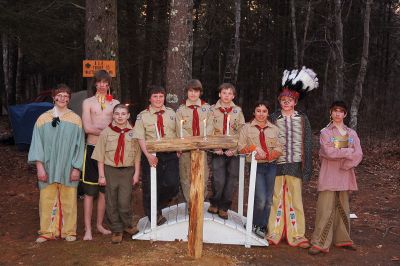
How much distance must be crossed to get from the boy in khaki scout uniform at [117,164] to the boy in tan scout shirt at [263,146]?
1.46 meters

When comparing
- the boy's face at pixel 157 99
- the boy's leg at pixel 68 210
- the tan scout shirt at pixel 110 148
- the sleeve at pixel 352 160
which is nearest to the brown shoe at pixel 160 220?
the tan scout shirt at pixel 110 148

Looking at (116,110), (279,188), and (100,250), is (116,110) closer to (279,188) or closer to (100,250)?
(100,250)

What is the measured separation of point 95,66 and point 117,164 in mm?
2398

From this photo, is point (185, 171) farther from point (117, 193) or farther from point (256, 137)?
point (256, 137)

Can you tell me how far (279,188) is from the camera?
6.27 metres

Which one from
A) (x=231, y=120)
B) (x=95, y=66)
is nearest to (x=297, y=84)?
(x=231, y=120)

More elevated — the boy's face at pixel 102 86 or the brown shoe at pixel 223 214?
the boy's face at pixel 102 86

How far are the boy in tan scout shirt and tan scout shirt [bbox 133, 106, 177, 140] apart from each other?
96cm

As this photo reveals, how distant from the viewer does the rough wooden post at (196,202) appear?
5355mm

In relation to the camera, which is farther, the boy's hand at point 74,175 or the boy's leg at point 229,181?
the boy's leg at point 229,181

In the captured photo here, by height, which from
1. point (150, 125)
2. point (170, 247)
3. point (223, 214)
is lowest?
point (170, 247)

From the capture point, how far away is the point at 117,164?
19.5ft

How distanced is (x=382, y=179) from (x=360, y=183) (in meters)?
0.88

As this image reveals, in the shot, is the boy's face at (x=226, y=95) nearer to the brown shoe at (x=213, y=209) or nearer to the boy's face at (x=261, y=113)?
the boy's face at (x=261, y=113)
